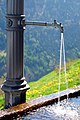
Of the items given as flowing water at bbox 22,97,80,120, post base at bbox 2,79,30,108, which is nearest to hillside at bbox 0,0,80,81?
flowing water at bbox 22,97,80,120

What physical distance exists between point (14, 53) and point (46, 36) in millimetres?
64513

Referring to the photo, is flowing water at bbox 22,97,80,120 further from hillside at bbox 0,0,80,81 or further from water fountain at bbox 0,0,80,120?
hillside at bbox 0,0,80,81

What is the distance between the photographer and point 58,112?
3.50 meters

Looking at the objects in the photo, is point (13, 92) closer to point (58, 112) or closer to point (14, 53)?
point (14, 53)

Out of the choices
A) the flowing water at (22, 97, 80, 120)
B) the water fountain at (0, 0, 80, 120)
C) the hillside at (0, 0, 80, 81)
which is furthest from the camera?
the hillside at (0, 0, 80, 81)

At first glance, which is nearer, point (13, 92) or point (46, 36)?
point (13, 92)

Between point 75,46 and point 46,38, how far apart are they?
19.5 feet

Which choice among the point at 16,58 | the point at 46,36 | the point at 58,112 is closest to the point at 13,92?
the point at 16,58

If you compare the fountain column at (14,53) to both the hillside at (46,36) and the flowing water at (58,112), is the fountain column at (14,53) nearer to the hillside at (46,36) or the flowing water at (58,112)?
the flowing water at (58,112)

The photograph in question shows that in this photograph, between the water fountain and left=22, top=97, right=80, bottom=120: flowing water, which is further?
the water fountain

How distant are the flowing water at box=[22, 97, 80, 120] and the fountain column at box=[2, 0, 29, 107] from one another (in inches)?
11.1

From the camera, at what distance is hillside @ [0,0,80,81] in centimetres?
5806

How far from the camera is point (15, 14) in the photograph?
3.43 meters

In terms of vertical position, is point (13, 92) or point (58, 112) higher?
point (13, 92)
